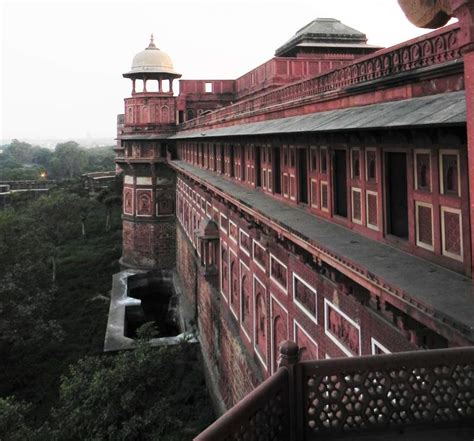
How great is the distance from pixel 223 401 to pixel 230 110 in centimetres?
908

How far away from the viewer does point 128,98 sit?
36781 mm

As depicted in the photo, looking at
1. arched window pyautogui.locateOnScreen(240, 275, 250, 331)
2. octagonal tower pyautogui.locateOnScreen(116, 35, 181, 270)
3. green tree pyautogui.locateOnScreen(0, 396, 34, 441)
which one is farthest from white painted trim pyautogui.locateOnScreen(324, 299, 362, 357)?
octagonal tower pyautogui.locateOnScreen(116, 35, 181, 270)

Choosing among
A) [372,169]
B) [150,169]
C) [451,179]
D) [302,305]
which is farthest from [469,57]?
[150,169]

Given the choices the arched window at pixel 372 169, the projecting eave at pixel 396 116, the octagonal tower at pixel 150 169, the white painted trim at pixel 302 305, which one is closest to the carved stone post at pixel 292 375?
the projecting eave at pixel 396 116

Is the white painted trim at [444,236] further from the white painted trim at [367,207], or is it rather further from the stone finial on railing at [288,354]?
the stone finial on railing at [288,354]

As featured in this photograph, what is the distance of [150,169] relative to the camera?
35.6 meters

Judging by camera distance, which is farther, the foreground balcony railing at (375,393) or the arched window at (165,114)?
the arched window at (165,114)

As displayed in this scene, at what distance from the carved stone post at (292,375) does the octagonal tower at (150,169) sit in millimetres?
31273

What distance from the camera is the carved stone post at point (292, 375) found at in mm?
4246

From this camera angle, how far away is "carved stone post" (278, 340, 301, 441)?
4.25 meters

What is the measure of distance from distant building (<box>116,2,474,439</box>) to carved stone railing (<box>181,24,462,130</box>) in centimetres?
2

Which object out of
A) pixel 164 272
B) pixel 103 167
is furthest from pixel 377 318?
pixel 103 167

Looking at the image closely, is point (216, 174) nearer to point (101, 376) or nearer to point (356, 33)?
point (101, 376)

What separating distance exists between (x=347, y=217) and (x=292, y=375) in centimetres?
426
